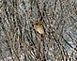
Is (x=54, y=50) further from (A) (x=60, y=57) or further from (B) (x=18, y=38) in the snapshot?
(B) (x=18, y=38)

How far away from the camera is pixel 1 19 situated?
235 cm

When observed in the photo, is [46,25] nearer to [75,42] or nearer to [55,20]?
[55,20]

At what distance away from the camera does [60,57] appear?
7.67ft

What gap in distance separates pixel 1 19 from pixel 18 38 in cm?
18

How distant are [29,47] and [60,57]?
223 mm

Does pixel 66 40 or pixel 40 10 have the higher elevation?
pixel 40 10

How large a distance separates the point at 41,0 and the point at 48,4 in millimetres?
56

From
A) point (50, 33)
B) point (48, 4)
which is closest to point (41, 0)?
point (48, 4)

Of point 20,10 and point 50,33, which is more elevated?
point 20,10

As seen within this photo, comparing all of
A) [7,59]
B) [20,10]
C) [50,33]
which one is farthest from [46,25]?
[7,59]

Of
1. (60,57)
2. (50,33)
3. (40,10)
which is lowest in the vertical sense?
(60,57)

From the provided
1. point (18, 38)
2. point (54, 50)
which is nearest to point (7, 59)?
point (18, 38)

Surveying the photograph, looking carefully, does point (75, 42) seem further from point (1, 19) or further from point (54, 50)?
point (1, 19)

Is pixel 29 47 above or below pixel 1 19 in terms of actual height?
below
